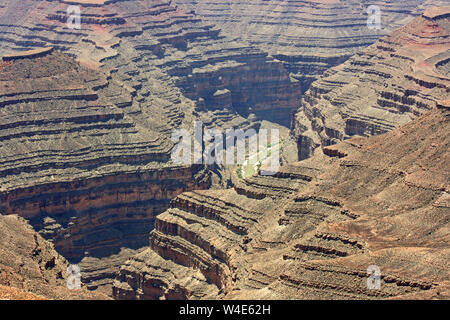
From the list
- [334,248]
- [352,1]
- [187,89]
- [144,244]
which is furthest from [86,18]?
[334,248]

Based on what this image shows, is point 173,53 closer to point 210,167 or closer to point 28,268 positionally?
point 210,167

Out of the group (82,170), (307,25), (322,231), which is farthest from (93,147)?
(307,25)

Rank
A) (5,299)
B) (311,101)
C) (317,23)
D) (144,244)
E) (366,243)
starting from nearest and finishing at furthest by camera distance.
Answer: (5,299) < (366,243) < (144,244) < (311,101) < (317,23)

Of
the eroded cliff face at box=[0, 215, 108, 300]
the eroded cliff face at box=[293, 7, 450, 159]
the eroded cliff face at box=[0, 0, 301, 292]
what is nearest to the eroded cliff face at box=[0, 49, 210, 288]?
the eroded cliff face at box=[0, 0, 301, 292]

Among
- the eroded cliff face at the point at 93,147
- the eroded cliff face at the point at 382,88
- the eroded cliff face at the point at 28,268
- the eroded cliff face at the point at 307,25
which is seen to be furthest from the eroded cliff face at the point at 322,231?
the eroded cliff face at the point at 307,25

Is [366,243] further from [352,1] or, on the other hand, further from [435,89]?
[352,1]

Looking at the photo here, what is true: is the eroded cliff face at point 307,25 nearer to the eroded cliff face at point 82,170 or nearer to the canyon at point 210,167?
the canyon at point 210,167
